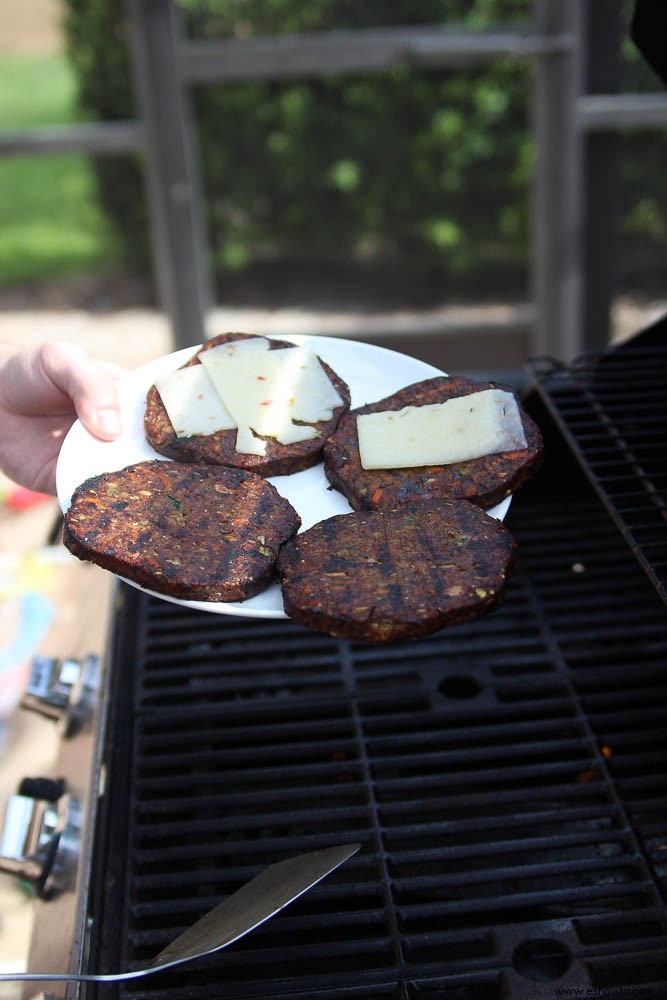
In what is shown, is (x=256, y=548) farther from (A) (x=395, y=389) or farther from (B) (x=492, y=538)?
(A) (x=395, y=389)

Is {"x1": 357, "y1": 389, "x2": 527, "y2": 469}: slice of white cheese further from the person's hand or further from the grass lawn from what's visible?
the grass lawn

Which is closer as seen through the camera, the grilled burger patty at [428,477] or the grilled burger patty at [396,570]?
the grilled burger patty at [396,570]

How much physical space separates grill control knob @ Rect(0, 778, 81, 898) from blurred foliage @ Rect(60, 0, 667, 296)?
156 inches

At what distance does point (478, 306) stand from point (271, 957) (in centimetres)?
450

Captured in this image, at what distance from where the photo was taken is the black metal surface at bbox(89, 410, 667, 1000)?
3.99 ft

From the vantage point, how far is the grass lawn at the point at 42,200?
22.0 ft

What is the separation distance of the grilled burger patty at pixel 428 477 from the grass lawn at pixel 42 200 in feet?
17.0

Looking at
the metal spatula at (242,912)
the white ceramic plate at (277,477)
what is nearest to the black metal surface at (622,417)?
the white ceramic plate at (277,477)

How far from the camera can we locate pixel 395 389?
168cm

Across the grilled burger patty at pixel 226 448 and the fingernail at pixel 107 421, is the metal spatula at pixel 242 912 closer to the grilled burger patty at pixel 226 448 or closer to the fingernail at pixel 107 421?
the grilled burger patty at pixel 226 448

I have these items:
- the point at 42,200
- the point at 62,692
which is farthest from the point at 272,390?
the point at 42,200

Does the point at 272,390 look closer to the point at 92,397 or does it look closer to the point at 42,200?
the point at 92,397

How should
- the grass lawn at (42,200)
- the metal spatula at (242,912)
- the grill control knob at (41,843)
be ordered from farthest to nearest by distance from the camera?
1. the grass lawn at (42,200)
2. the grill control knob at (41,843)
3. the metal spatula at (242,912)

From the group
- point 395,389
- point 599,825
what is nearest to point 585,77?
point 395,389
